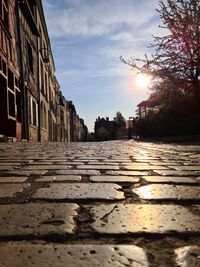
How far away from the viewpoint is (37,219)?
2141 millimetres

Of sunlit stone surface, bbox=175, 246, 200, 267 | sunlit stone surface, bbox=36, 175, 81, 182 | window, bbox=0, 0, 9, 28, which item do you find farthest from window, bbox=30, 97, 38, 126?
sunlit stone surface, bbox=175, 246, 200, 267

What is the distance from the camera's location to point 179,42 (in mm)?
20312

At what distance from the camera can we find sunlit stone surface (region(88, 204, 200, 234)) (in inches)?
77.8

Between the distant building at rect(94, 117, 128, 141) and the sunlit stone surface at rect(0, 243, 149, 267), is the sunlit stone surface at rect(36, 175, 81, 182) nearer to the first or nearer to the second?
the sunlit stone surface at rect(0, 243, 149, 267)

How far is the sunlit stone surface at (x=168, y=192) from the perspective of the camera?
113 inches

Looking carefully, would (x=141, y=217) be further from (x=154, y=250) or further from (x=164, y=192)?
(x=164, y=192)

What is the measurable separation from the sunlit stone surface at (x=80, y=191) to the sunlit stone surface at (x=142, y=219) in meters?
0.34

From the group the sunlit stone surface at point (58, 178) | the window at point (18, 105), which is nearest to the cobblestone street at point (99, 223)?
the sunlit stone surface at point (58, 178)

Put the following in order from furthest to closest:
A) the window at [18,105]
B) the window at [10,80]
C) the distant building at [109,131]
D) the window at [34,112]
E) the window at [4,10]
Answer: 1. the distant building at [109,131]
2. the window at [34,112]
3. the window at [18,105]
4. the window at [10,80]
5. the window at [4,10]

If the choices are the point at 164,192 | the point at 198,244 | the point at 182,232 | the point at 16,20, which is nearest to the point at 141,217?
the point at 182,232

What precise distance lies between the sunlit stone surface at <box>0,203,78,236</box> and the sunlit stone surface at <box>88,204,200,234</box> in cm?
13

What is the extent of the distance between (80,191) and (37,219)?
92cm

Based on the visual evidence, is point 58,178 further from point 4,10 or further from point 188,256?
point 4,10

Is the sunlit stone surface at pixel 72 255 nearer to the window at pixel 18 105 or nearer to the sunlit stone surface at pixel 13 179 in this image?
the sunlit stone surface at pixel 13 179
